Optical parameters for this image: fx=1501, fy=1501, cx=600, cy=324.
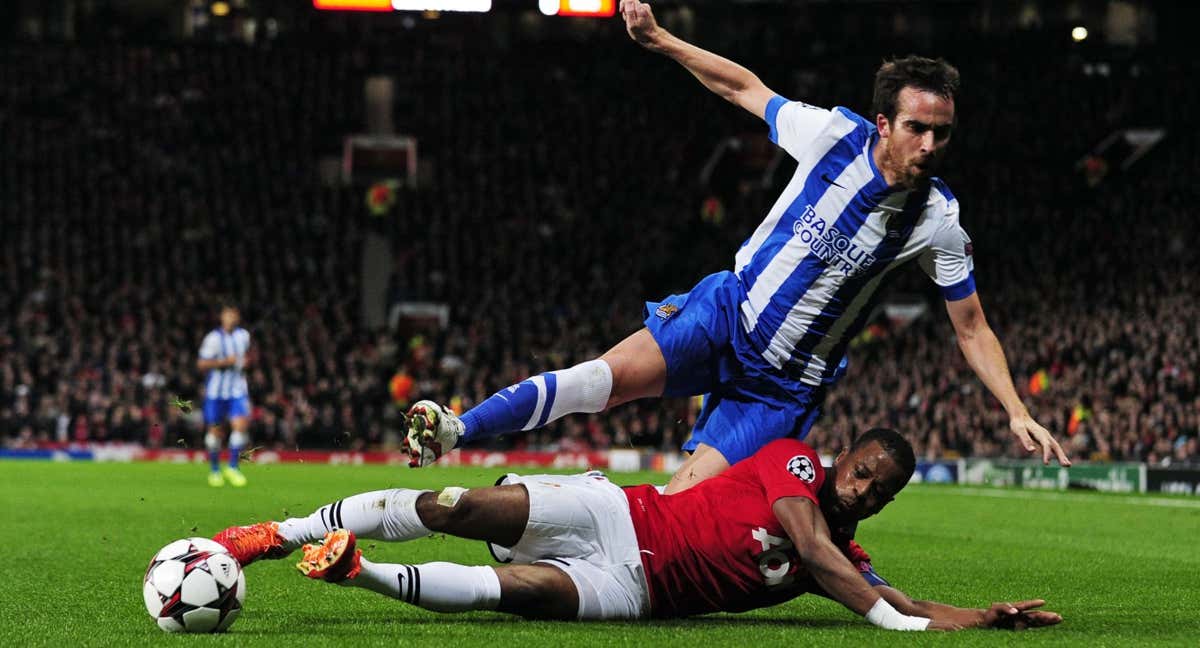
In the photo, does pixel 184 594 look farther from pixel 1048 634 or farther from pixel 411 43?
pixel 411 43

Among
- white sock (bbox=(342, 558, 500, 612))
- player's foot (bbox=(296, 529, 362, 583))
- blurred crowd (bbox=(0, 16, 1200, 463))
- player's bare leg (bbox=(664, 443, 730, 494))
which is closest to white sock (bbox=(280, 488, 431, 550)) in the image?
white sock (bbox=(342, 558, 500, 612))

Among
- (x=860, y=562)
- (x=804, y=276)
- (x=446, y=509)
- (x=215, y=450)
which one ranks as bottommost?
(x=215, y=450)

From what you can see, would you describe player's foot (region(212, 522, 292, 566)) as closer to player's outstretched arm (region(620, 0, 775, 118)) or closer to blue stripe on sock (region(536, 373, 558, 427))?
blue stripe on sock (region(536, 373, 558, 427))

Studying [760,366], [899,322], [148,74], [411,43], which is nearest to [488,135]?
[411,43]

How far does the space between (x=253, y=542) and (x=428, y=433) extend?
0.97 m

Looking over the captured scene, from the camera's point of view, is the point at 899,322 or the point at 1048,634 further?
the point at 899,322

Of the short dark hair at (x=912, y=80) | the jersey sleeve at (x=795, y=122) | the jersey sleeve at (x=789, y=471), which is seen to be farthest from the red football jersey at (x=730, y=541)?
the short dark hair at (x=912, y=80)

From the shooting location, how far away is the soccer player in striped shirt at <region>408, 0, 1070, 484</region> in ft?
22.7

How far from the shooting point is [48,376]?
2955 centimetres

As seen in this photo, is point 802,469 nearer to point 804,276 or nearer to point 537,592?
point 804,276

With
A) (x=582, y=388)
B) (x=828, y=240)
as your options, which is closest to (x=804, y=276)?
(x=828, y=240)

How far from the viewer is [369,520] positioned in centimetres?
634

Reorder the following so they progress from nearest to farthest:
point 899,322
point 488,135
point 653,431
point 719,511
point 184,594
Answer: point 184,594
point 719,511
point 653,431
point 899,322
point 488,135

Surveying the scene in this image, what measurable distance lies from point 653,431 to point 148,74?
18423 millimetres
